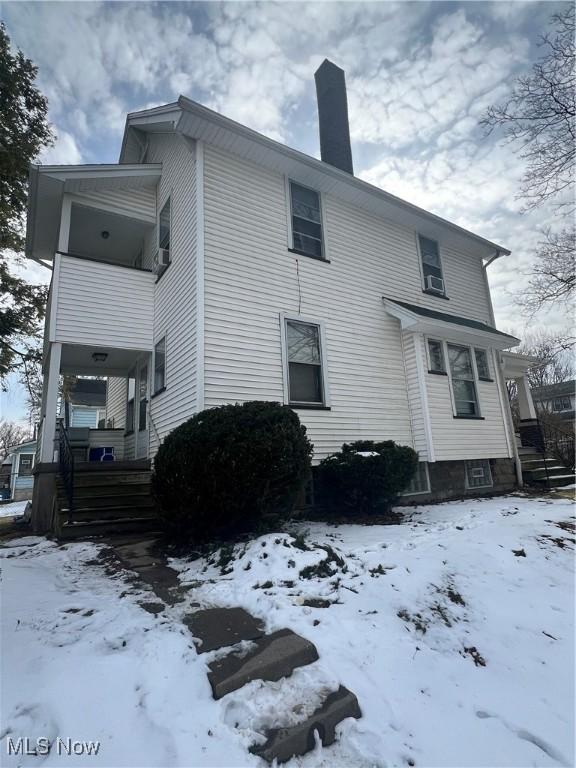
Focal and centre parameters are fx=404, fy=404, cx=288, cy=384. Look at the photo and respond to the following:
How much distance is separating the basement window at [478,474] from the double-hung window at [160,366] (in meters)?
7.78

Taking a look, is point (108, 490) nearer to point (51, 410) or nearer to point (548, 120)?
point (51, 410)

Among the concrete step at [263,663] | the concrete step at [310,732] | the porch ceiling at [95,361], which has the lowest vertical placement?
the concrete step at [310,732]

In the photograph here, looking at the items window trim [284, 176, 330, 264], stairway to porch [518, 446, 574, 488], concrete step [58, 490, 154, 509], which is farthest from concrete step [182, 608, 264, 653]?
stairway to porch [518, 446, 574, 488]

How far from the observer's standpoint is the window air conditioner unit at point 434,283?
11.1 metres

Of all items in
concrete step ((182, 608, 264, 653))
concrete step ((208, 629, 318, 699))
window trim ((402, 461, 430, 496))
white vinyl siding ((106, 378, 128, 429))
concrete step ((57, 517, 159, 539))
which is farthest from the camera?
white vinyl siding ((106, 378, 128, 429))

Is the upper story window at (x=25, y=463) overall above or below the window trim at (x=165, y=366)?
below

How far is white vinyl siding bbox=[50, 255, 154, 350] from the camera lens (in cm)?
833

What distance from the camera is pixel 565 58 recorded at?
29.0 feet

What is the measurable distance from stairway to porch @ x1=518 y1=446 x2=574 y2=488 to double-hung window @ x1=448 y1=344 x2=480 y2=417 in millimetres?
2684

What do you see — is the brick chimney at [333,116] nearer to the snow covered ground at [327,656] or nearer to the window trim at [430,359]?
the window trim at [430,359]

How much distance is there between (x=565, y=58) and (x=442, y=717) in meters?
12.3

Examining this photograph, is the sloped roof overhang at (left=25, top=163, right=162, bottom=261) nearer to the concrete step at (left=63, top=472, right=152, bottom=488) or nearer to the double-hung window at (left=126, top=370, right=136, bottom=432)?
the double-hung window at (left=126, top=370, right=136, bottom=432)

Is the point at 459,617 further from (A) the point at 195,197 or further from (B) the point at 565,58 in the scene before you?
(B) the point at 565,58

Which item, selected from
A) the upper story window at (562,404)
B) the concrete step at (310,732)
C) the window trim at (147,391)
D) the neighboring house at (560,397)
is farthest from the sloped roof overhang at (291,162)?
the upper story window at (562,404)
